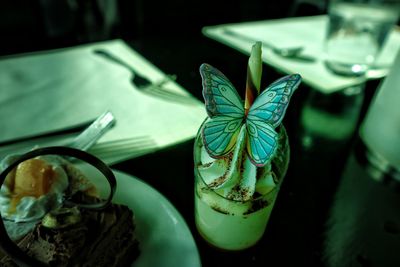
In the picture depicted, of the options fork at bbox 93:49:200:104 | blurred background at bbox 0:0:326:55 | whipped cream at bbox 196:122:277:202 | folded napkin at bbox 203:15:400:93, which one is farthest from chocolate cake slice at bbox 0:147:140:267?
blurred background at bbox 0:0:326:55

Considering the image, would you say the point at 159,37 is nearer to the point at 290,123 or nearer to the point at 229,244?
the point at 290,123

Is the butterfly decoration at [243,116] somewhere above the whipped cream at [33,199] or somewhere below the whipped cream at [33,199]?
above

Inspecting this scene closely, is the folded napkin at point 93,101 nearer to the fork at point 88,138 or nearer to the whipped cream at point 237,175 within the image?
the fork at point 88,138

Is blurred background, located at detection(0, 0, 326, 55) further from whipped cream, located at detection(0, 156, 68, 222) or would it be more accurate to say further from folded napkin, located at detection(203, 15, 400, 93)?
whipped cream, located at detection(0, 156, 68, 222)

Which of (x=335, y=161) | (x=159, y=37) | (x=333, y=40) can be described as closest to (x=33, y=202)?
(x=335, y=161)

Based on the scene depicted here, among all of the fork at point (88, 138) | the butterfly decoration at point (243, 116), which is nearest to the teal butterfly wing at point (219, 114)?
the butterfly decoration at point (243, 116)

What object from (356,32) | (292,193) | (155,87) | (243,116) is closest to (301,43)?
(356,32)

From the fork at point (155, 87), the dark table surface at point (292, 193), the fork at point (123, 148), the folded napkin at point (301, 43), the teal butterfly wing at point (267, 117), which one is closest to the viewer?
the teal butterfly wing at point (267, 117)
